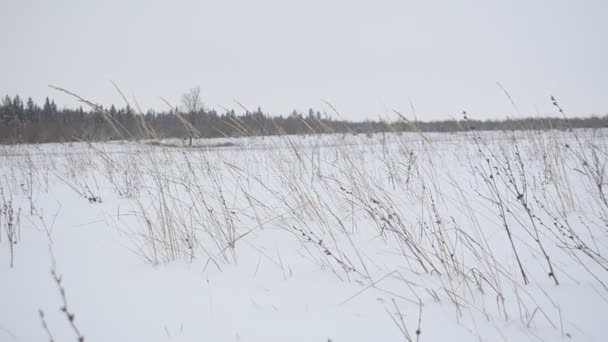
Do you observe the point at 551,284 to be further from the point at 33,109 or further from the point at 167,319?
the point at 33,109

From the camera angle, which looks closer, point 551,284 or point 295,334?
point 295,334

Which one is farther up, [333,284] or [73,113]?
[73,113]

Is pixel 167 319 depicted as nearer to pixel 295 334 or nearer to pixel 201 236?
pixel 295 334

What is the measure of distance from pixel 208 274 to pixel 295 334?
2.14 ft

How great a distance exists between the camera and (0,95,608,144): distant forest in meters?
2.22

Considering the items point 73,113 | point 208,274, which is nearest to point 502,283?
point 208,274

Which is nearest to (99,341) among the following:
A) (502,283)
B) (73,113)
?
(502,283)

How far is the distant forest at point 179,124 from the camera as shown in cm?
222

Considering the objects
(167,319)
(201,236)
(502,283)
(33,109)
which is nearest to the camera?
(167,319)

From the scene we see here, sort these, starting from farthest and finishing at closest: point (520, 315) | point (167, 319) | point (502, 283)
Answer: point (502, 283)
point (167, 319)
point (520, 315)

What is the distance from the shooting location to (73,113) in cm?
5416

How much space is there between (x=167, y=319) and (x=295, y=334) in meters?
0.51

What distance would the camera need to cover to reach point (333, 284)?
1.30m

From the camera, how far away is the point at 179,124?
8.64 feet
